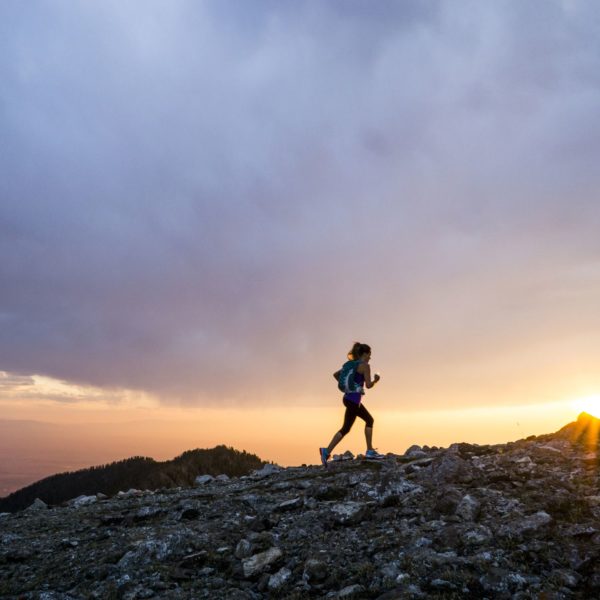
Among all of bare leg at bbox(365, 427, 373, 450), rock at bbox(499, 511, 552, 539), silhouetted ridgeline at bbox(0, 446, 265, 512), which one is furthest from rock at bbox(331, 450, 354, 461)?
rock at bbox(499, 511, 552, 539)

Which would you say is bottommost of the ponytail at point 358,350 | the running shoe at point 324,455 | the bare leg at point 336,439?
the running shoe at point 324,455

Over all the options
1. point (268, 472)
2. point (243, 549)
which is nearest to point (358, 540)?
point (243, 549)

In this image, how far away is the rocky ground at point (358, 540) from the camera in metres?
7.51

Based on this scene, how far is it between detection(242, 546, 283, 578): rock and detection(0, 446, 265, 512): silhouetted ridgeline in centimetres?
1863

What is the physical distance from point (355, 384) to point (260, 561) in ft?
22.7

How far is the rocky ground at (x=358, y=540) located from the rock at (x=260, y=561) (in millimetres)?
17

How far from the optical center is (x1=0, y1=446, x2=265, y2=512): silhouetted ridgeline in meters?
28.4

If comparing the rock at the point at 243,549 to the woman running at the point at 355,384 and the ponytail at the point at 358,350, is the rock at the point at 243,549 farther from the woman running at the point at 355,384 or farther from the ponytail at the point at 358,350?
the ponytail at the point at 358,350

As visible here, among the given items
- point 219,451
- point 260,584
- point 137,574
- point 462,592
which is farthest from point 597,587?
point 219,451

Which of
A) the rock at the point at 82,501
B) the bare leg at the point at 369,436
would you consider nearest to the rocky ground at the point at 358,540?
the bare leg at the point at 369,436

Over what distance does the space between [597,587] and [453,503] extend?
3002 millimetres

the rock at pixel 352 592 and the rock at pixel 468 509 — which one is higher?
the rock at pixel 468 509

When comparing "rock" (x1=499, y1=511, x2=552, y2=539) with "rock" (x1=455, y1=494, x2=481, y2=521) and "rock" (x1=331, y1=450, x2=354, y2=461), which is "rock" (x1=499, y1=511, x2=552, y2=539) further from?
"rock" (x1=331, y1=450, x2=354, y2=461)

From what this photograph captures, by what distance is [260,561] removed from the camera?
28.8 feet
